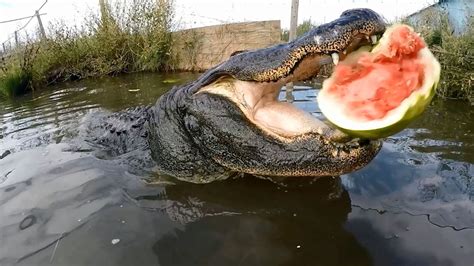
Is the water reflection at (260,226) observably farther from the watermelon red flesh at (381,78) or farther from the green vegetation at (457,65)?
the green vegetation at (457,65)

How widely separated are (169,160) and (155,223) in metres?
0.56

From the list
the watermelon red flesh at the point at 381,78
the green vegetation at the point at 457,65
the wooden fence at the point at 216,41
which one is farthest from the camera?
the wooden fence at the point at 216,41

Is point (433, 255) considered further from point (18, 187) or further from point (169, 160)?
point (18, 187)

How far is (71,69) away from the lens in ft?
41.7

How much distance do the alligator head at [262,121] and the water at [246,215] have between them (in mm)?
337

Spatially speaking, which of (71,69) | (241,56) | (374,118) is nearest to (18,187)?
(241,56)

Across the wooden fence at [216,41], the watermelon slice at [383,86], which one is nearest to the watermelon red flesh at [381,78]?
the watermelon slice at [383,86]

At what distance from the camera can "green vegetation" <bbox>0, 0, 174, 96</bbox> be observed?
41.4ft

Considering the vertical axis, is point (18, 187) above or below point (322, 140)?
below

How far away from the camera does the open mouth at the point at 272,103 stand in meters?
2.48

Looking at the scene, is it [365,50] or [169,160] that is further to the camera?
[169,160]

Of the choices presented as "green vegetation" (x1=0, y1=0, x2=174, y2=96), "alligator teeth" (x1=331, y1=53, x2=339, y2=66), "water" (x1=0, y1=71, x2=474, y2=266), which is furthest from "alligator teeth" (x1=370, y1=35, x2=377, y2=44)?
"green vegetation" (x1=0, y1=0, x2=174, y2=96)

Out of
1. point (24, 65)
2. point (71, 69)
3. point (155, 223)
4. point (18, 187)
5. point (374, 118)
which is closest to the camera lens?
point (374, 118)

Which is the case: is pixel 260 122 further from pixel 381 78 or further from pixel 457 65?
pixel 457 65
